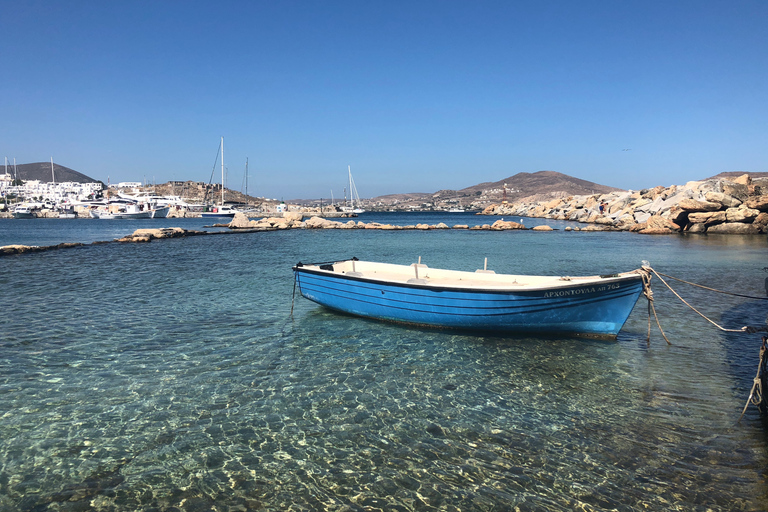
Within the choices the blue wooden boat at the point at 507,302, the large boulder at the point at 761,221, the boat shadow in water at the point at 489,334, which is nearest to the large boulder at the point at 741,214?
the large boulder at the point at 761,221

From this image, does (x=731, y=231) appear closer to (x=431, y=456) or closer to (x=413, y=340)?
(x=413, y=340)

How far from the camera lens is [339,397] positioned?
7723mm

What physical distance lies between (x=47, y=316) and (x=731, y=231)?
58366mm

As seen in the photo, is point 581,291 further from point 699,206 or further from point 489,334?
point 699,206

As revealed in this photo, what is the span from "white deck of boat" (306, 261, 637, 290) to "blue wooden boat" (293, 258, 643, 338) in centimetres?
4

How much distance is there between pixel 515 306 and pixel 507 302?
0.73 feet

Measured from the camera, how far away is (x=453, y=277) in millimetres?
14234

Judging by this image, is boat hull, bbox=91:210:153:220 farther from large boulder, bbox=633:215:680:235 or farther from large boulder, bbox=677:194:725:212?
large boulder, bbox=677:194:725:212

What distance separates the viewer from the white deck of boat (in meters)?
11.4

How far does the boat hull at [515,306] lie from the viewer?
34.1 feet

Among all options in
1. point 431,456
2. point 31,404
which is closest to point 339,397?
point 431,456

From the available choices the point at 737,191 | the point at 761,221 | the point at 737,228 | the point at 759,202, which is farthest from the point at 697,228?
the point at 759,202

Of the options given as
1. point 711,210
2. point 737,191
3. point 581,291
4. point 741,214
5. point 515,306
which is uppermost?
point 737,191

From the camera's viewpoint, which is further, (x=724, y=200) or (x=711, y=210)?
(x=711, y=210)
